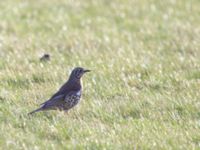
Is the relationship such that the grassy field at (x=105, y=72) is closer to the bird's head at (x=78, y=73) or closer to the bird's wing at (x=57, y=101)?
the bird's wing at (x=57, y=101)

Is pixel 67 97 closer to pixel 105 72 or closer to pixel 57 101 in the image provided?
pixel 57 101

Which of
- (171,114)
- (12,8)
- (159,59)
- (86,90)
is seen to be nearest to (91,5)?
(12,8)

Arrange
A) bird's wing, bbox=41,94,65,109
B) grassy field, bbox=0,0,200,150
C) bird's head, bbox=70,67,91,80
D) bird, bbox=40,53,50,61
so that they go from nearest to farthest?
grassy field, bbox=0,0,200,150 < bird's wing, bbox=41,94,65,109 < bird's head, bbox=70,67,91,80 < bird, bbox=40,53,50,61

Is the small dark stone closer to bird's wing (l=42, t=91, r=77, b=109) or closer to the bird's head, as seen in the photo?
the bird's head

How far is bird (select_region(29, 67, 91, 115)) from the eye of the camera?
12.2m

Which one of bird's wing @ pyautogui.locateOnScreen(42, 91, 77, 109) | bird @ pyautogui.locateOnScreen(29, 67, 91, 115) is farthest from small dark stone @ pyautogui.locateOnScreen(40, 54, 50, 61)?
bird's wing @ pyautogui.locateOnScreen(42, 91, 77, 109)

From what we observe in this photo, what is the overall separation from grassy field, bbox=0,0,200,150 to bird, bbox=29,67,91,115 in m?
0.13

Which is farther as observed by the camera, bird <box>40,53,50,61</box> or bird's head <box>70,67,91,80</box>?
bird <box>40,53,50,61</box>

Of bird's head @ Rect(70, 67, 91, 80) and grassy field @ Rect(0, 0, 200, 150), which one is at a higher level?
bird's head @ Rect(70, 67, 91, 80)

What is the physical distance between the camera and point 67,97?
40.6ft

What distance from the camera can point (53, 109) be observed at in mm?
12359

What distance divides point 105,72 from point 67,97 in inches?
104

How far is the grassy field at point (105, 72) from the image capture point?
1105 cm

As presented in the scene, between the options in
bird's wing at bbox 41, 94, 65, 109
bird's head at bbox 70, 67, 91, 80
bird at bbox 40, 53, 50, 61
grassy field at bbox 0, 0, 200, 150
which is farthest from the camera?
bird at bbox 40, 53, 50, 61
